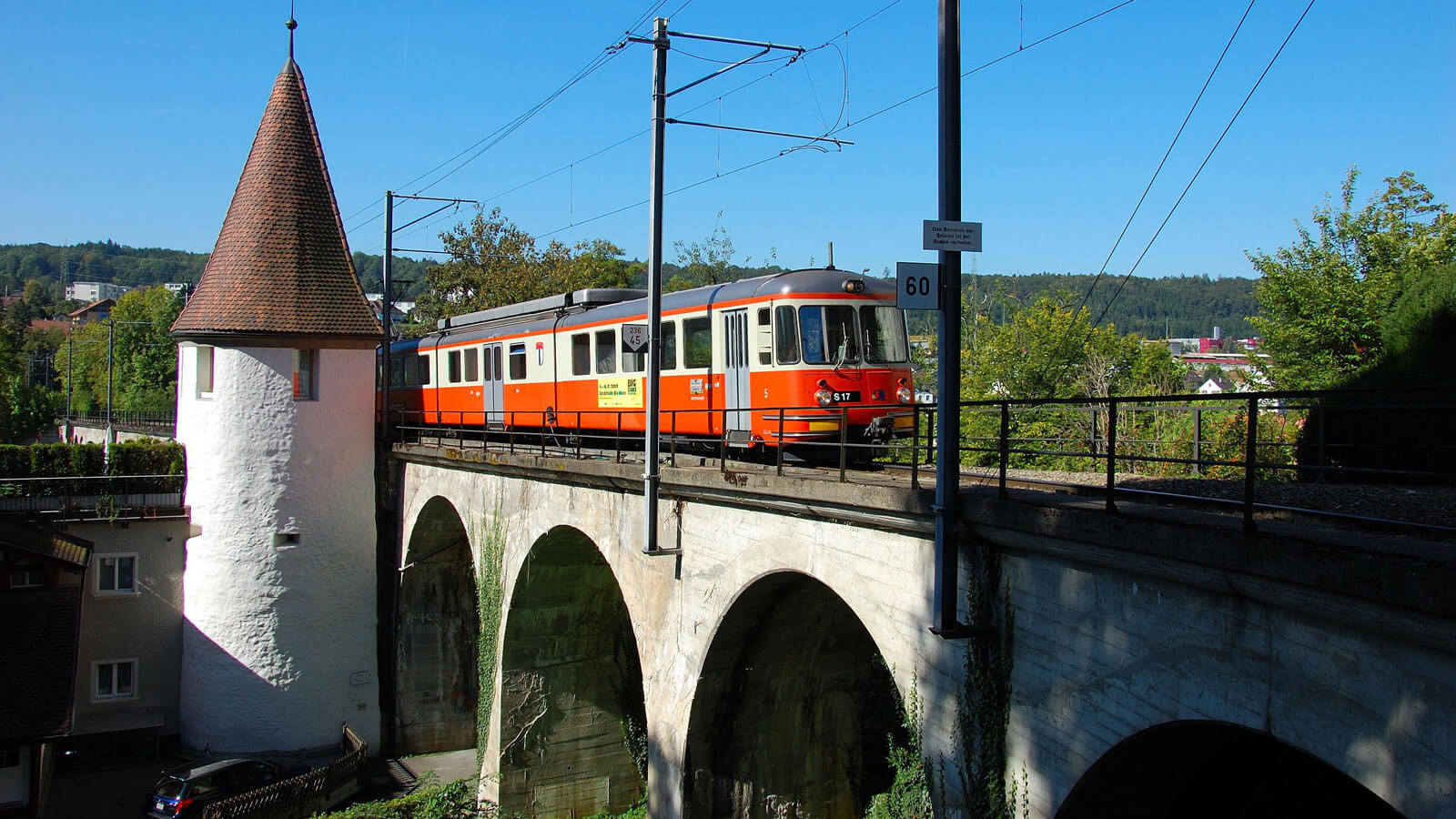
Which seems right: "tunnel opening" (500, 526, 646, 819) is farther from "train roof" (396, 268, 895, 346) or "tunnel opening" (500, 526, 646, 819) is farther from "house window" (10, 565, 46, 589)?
"house window" (10, 565, 46, 589)

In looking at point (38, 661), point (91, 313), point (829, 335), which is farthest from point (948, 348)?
point (91, 313)

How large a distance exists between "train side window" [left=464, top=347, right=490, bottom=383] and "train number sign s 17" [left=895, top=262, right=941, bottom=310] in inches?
635

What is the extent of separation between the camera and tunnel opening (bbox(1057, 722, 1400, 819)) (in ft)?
21.0

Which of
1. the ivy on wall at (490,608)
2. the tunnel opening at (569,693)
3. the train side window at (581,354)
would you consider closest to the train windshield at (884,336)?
the tunnel opening at (569,693)

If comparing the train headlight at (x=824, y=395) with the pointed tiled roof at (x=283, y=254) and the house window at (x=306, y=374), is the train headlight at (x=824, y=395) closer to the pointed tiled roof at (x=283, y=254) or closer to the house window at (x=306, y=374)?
the pointed tiled roof at (x=283, y=254)

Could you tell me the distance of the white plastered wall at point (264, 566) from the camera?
1931cm

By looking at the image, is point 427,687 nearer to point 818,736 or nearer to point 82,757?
point 82,757

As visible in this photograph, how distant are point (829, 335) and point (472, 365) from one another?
11.6 meters

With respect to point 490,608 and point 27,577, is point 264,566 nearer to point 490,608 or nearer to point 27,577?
point 27,577

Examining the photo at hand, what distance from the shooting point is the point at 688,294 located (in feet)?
47.9

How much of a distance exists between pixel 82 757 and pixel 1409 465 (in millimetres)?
21950

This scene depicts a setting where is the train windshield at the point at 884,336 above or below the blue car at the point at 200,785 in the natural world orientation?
above

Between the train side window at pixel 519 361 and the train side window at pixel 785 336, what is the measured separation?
823 centimetres

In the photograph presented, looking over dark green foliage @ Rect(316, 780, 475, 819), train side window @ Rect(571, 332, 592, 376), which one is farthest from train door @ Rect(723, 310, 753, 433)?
dark green foliage @ Rect(316, 780, 475, 819)
